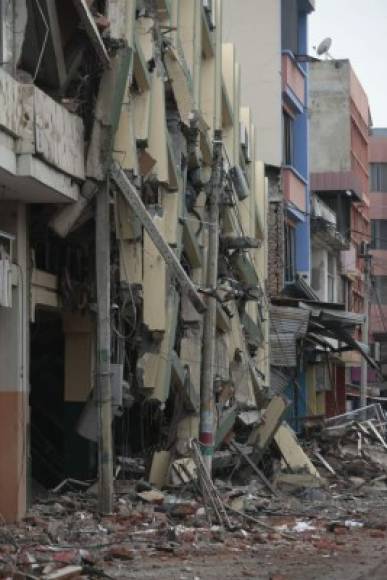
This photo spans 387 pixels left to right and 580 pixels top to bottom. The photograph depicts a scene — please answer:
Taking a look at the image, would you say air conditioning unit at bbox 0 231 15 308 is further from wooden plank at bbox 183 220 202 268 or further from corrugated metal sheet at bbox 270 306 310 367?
corrugated metal sheet at bbox 270 306 310 367

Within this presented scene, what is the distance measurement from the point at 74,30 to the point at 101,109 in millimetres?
1059

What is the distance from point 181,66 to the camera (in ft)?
64.7

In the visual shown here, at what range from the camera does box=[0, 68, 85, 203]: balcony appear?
13070mm

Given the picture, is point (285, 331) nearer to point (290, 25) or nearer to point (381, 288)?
point (290, 25)

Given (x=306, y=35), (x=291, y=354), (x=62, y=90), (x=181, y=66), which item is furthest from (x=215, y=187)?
(x=306, y=35)

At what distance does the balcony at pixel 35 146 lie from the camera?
13070 millimetres

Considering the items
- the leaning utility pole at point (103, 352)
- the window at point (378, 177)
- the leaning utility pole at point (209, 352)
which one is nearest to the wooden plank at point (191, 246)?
the leaning utility pole at point (209, 352)

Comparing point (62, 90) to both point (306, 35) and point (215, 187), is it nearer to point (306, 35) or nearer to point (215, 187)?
point (215, 187)

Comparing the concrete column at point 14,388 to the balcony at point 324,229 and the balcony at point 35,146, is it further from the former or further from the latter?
the balcony at point 324,229

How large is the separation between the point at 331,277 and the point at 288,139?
9.04 meters

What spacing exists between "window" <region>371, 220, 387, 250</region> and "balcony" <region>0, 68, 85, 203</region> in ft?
170

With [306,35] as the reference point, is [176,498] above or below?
below

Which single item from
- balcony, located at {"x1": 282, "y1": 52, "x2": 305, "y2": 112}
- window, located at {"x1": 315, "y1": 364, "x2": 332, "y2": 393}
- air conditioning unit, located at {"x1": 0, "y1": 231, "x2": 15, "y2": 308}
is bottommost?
window, located at {"x1": 315, "y1": 364, "x2": 332, "y2": 393}

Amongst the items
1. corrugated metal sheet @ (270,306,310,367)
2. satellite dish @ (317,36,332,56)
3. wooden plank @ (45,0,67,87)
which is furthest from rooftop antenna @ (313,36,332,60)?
wooden plank @ (45,0,67,87)
